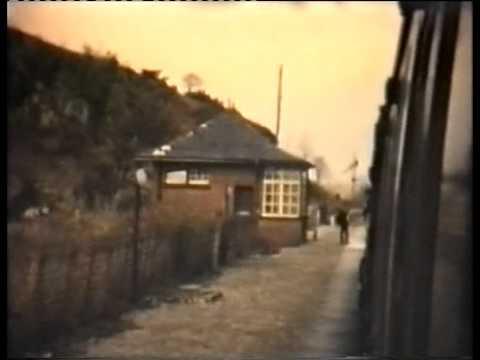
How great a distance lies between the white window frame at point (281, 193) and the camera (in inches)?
62.0

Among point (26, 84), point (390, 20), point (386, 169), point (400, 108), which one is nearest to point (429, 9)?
point (390, 20)

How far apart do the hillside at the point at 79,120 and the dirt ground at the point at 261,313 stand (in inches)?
8.6

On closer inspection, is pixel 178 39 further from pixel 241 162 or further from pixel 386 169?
pixel 386 169

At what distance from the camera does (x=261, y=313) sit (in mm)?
1560

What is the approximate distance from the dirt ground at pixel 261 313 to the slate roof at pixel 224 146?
17 centimetres

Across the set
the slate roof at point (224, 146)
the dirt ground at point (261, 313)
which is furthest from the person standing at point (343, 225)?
the slate roof at point (224, 146)

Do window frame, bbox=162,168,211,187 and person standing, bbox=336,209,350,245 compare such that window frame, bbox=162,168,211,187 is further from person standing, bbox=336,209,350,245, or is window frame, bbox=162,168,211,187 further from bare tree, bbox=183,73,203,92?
person standing, bbox=336,209,350,245

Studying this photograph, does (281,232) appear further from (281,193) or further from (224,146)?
(224,146)

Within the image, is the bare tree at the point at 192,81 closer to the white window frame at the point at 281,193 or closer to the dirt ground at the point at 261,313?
the white window frame at the point at 281,193

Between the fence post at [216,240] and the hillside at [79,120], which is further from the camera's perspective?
the fence post at [216,240]

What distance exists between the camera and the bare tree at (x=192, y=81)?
1539mm

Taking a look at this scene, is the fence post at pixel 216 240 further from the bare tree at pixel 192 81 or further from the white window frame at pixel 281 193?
the bare tree at pixel 192 81

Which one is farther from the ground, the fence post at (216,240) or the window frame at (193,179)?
the window frame at (193,179)

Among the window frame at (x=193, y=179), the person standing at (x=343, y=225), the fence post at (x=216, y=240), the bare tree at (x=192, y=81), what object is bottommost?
the fence post at (x=216, y=240)
